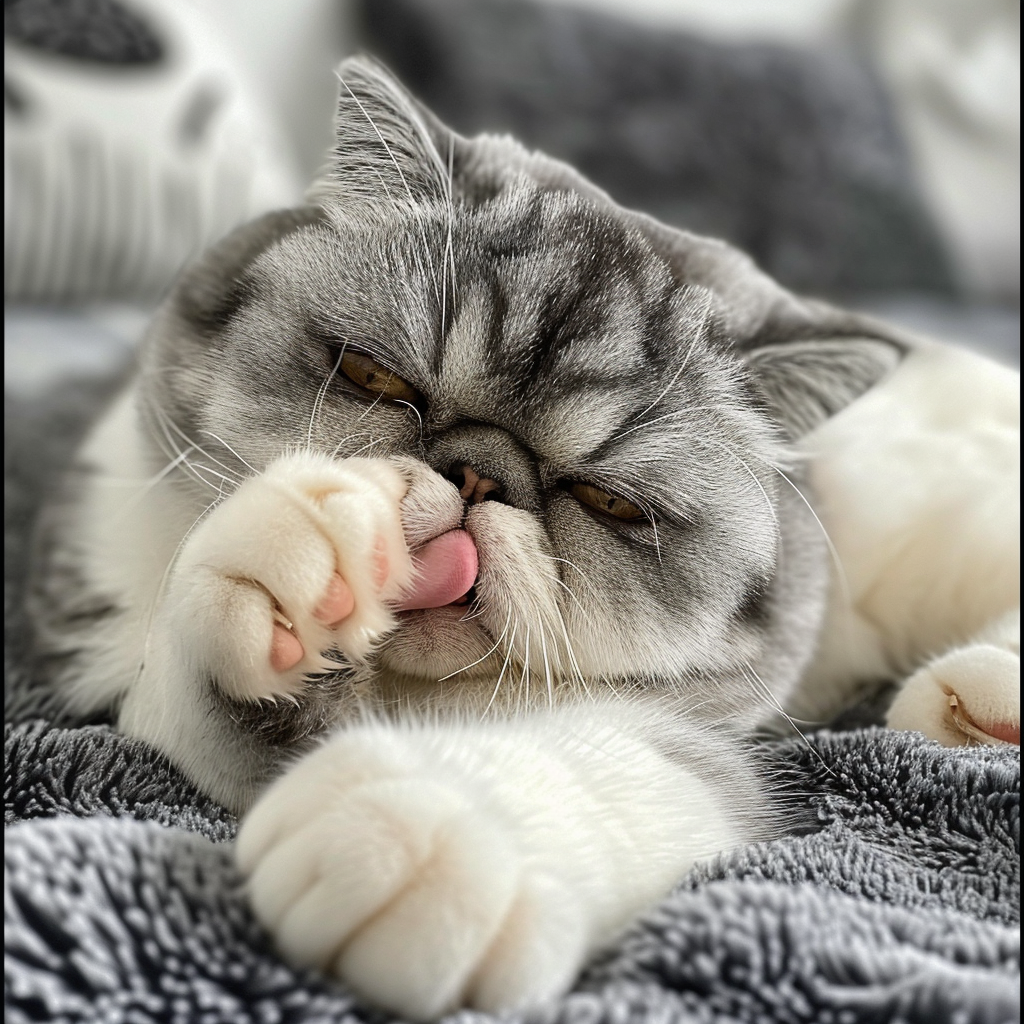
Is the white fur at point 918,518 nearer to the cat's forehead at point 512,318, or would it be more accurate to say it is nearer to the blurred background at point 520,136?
the cat's forehead at point 512,318

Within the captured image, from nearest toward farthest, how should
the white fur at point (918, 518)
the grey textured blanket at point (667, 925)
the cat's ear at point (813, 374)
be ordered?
the grey textured blanket at point (667, 925), the cat's ear at point (813, 374), the white fur at point (918, 518)

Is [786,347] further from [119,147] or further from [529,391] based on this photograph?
[119,147]

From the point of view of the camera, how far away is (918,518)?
1.03m

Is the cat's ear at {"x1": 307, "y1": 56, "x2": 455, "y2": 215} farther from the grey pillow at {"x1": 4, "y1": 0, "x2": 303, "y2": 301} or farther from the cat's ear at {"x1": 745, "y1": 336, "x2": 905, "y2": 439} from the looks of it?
the grey pillow at {"x1": 4, "y1": 0, "x2": 303, "y2": 301}

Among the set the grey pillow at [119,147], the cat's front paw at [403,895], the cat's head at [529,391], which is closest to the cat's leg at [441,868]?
the cat's front paw at [403,895]

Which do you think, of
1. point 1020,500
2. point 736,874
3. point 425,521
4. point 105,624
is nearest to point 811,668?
point 1020,500

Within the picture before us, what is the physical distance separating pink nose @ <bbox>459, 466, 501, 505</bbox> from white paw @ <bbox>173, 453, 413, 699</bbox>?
0.25 feet

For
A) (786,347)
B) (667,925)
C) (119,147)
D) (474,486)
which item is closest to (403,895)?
(667,925)

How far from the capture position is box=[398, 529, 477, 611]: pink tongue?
0.60m

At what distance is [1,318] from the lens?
47.5 inches

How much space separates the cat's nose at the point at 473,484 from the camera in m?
0.63

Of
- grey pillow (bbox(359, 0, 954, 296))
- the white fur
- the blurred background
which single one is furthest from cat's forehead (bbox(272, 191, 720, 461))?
grey pillow (bbox(359, 0, 954, 296))

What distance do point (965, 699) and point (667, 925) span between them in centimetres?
44

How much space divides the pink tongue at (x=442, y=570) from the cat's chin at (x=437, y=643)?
0.01 metres
